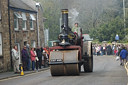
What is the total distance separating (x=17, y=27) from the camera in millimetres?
29328

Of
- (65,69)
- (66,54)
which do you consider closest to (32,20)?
(66,54)

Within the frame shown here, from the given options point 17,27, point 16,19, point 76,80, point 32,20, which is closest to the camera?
point 76,80

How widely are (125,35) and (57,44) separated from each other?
37800mm

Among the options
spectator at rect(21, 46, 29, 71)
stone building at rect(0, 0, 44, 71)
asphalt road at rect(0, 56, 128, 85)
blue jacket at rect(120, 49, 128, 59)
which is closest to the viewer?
asphalt road at rect(0, 56, 128, 85)

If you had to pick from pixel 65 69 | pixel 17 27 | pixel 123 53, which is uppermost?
pixel 17 27

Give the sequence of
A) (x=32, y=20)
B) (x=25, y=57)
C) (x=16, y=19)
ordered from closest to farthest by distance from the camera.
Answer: (x=25, y=57) < (x=16, y=19) < (x=32, y=20)

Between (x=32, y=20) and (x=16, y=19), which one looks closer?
(x=16, y=19)

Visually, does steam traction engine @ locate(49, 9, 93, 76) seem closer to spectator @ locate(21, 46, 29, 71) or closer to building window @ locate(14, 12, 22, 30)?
spectator @ locate(21, 46, 29, 71)

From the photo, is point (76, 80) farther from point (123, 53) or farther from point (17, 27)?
point (17, 27)

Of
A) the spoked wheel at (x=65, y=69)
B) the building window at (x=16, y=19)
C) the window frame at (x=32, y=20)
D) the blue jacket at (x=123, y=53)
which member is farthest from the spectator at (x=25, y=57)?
the window frame at (x=32, y=20)

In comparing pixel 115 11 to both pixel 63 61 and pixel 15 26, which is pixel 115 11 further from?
pixel 63 61

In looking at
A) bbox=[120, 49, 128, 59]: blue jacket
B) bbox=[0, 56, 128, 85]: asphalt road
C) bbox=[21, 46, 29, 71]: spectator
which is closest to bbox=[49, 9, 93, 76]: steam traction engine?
bbox=[0, 56, 128, 85]: asphalt road

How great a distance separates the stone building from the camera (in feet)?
81.2

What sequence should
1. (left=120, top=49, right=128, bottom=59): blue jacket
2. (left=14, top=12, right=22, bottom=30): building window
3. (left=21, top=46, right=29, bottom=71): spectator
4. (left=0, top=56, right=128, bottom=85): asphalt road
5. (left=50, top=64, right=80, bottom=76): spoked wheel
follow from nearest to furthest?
(left=0, top=56, right=128, bottom=85): asphalt road < (left=50, top=64, right=80, bottom=76): spoked wheel < (left=21, top=46, right=29, bottom=71): spectator < (left=120, top=49, right=128, bottom=59): blue jacket < (left=14, top=12, right=22, bottom=30): building window
